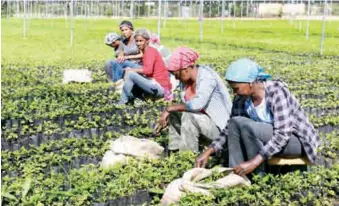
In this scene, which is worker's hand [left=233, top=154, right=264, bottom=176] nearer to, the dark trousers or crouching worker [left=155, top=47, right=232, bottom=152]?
the dark trousers

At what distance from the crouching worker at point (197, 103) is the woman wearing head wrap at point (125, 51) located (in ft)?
10.3

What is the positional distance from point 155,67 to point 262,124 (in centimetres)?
326

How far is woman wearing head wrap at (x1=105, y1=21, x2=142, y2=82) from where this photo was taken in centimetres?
756

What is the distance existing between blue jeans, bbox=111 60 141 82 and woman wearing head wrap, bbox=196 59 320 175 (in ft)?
12.8

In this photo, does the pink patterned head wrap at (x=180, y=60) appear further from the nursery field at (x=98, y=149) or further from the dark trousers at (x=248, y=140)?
the nursery field at (x=98, y=149)

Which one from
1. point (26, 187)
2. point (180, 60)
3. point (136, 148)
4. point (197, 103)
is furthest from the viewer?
point (136, 148)

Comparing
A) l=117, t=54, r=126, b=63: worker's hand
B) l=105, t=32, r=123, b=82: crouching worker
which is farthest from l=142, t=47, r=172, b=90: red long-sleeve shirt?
l=105, t=32, r=123, b=82: crouching worker

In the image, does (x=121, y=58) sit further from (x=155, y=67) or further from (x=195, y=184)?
(x=195, y=184)

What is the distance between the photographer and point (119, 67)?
7949 millimetres

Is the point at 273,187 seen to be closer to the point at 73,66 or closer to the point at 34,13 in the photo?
the point at 73,66

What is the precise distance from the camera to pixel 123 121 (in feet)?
20.0

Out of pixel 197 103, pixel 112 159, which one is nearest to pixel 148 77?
pixel 112 159

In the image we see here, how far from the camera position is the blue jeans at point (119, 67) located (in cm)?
766

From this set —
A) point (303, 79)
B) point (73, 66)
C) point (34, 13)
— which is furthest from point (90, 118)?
point (34, 13)
